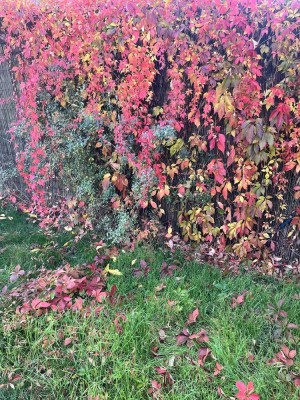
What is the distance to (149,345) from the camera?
2.42 m

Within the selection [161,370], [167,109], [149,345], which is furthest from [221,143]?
[161,370]

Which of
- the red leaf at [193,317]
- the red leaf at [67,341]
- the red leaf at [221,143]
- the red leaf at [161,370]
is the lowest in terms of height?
the red leaf at [161,370]

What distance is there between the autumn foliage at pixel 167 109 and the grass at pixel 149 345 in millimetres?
832

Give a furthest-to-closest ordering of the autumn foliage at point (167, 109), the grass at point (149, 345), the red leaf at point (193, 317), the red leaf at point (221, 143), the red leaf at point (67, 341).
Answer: the red leaf at point (221, 143), the autumn foliage at point (167, 109), the red leaf at point (193, 317), the red leaf at point (67, 341), the grass at point (149, 345)

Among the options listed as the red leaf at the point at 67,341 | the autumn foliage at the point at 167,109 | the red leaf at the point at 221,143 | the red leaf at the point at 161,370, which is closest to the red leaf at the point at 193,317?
the red leaf at the point at 161,370

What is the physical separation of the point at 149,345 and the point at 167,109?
2.07 metres

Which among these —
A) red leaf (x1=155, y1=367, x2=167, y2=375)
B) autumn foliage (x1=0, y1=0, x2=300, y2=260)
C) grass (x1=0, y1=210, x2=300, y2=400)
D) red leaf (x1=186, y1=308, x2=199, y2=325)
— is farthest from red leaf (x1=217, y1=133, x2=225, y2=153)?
red leaf (x1=155, y1=367, x2=167, y2=375)

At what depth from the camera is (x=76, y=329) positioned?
2518 mm

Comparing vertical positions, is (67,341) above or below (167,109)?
below

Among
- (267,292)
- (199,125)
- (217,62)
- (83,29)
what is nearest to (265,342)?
(267,292)

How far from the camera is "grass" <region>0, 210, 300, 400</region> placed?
216cm

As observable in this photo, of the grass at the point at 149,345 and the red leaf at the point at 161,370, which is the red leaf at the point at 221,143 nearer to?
the grass at the point at 149,345

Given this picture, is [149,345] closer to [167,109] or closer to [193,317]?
[193,317]

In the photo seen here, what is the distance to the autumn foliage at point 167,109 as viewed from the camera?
3.03 metres
